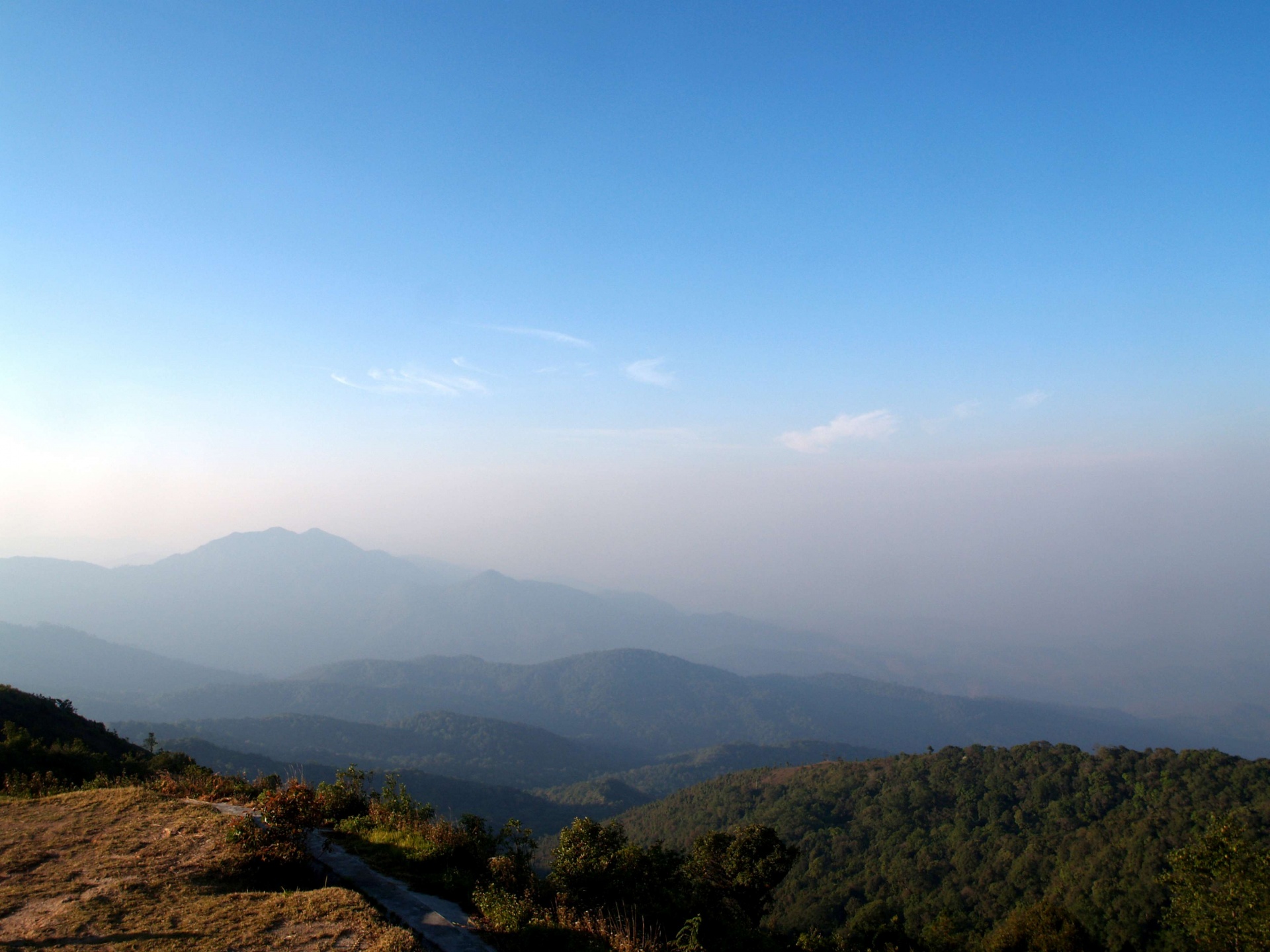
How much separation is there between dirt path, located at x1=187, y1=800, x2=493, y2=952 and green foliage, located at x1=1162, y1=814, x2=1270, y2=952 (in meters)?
32.2

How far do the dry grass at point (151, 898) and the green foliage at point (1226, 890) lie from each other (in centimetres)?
3350

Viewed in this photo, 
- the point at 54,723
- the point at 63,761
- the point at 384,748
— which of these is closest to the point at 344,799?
the point at 63,761

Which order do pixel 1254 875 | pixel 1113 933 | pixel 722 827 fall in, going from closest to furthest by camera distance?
pixel 1254 875 → pixel 1113 933 → pixel 722 827

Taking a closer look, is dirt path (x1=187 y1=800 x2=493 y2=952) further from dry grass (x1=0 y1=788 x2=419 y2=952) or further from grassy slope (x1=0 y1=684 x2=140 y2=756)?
grassy slope (x1=0 y1=684 x2=140 y2=756)

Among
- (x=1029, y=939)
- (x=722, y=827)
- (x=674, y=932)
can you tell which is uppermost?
(x=674, y=932)

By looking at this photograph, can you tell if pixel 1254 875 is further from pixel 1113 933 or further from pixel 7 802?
pixel 7 802

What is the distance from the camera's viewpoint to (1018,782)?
3233 inches

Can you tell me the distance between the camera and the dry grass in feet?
22.6

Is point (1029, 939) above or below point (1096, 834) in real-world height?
above

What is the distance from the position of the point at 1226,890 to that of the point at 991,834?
57580 mm

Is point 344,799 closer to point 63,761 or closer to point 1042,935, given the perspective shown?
point 63,761

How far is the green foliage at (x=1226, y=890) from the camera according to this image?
942 inches

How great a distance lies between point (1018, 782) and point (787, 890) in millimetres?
34808

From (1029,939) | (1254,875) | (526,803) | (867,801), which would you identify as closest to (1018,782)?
(867,801)
